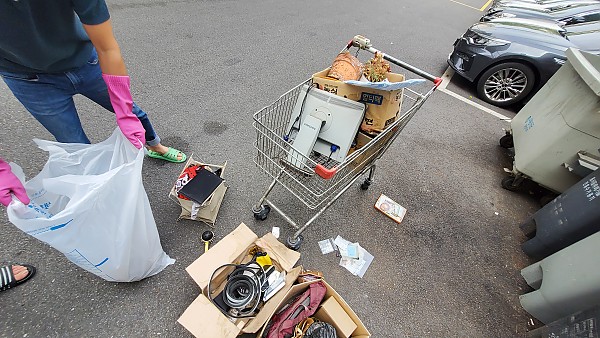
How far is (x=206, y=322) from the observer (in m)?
1.58

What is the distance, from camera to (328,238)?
237cm

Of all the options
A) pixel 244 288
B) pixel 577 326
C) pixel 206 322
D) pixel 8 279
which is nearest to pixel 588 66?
pixel 577 326

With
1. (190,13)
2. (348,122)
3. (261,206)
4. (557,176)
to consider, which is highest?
(348,122)

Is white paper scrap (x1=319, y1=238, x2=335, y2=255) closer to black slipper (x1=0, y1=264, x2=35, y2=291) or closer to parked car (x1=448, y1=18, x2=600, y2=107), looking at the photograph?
black slipper (x1=0, y1=264, x2=35, y2=291)

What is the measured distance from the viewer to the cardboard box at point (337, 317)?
1.70 m

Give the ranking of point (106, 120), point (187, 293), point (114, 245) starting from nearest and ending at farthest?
point (114, 245) < point (187, 293) < point (106, 120)

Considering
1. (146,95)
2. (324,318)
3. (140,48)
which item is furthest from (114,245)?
(140,48)

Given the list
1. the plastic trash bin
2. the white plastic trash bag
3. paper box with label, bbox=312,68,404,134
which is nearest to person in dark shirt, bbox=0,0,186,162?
the white plastic trash bag

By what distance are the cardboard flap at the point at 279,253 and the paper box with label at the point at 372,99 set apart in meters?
0.97

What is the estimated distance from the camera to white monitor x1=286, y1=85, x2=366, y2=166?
182 centimetres

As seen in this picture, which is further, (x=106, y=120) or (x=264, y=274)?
(x=106, y=120)

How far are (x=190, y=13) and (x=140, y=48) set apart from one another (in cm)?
155

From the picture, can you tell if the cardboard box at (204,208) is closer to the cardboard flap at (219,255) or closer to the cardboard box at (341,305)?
the cardboard flap at (219,255)

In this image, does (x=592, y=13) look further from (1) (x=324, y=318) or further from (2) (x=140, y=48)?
(2) (x=140, y=48)
